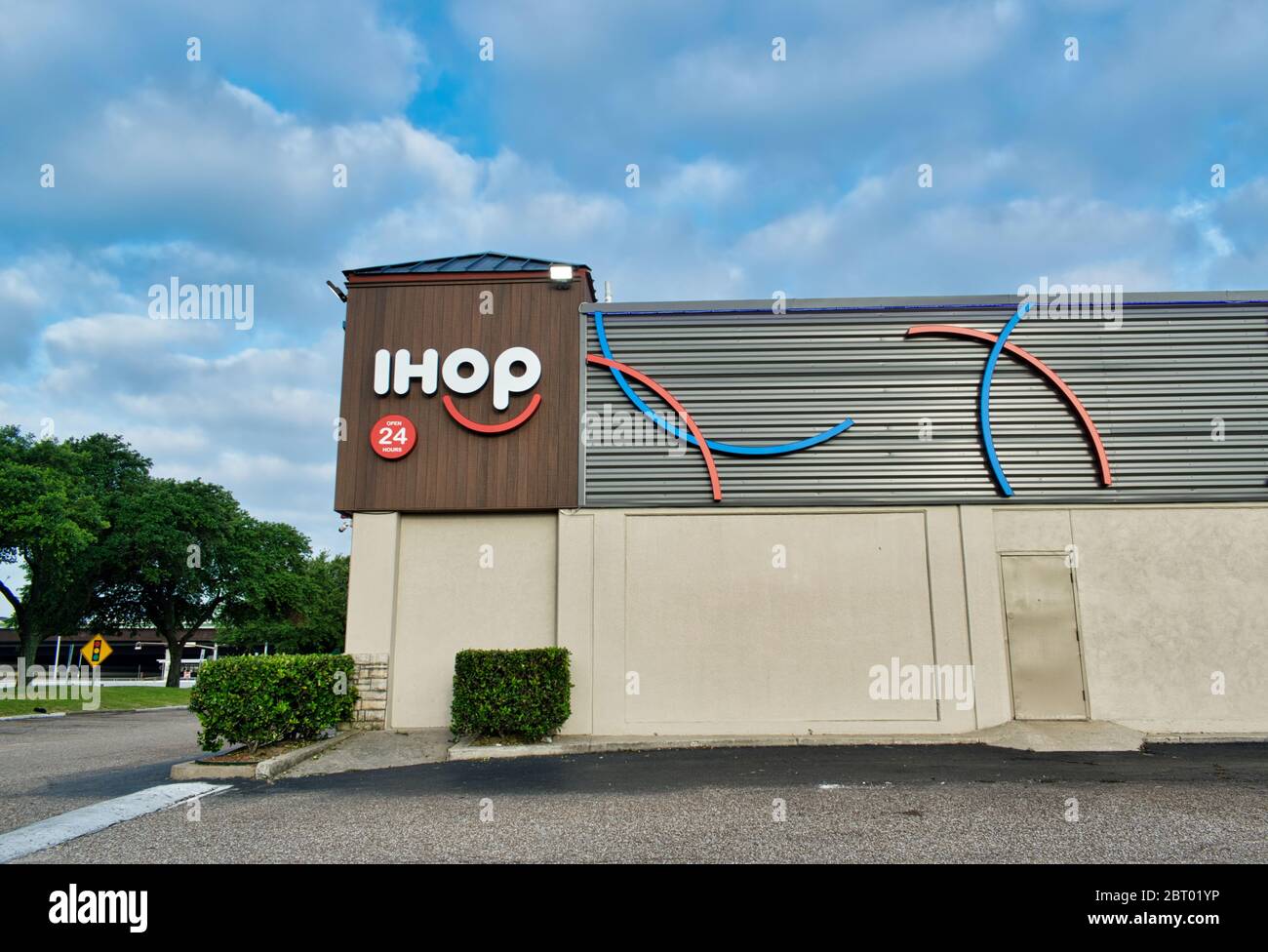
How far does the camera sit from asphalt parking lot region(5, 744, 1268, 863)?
624cm

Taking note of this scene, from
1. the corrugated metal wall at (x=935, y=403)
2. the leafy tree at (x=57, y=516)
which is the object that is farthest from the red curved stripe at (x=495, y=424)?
the leafy tree at (x=57, y=516)

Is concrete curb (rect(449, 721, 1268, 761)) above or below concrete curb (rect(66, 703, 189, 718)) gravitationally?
above

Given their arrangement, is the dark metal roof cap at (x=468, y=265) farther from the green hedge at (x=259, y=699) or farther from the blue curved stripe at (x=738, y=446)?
the green hedge at (x=259, y=699)

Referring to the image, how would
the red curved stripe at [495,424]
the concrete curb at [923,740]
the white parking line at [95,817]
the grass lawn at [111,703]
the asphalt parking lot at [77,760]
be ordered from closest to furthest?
the white parking line at [95,817] → the asphalt parking lot at [77,760] → the concrete curb at [923,740] → the red curved stripe at [495,424] → the grass lawn at [111,703]

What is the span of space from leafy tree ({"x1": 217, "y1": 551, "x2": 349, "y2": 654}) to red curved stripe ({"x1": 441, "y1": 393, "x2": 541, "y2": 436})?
32702 millimetres

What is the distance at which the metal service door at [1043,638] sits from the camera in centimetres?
1252

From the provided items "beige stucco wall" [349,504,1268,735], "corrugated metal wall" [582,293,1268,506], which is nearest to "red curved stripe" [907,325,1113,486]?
"corrugated metal wall" [582,293,1268,506]

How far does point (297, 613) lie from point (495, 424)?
141ft

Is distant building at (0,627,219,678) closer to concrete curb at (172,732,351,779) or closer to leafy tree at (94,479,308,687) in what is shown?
leafy tree at (94,479,308,687)

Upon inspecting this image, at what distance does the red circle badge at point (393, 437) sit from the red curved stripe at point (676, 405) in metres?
3.13

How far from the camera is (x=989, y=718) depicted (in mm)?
12484

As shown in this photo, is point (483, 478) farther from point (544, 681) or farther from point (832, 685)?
point (832, 685)

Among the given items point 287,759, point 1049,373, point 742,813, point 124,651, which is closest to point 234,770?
point 287,759

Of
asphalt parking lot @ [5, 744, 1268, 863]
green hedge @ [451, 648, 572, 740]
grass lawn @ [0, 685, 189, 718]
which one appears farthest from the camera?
grass lawn @ [0, 685, 189, 718]
